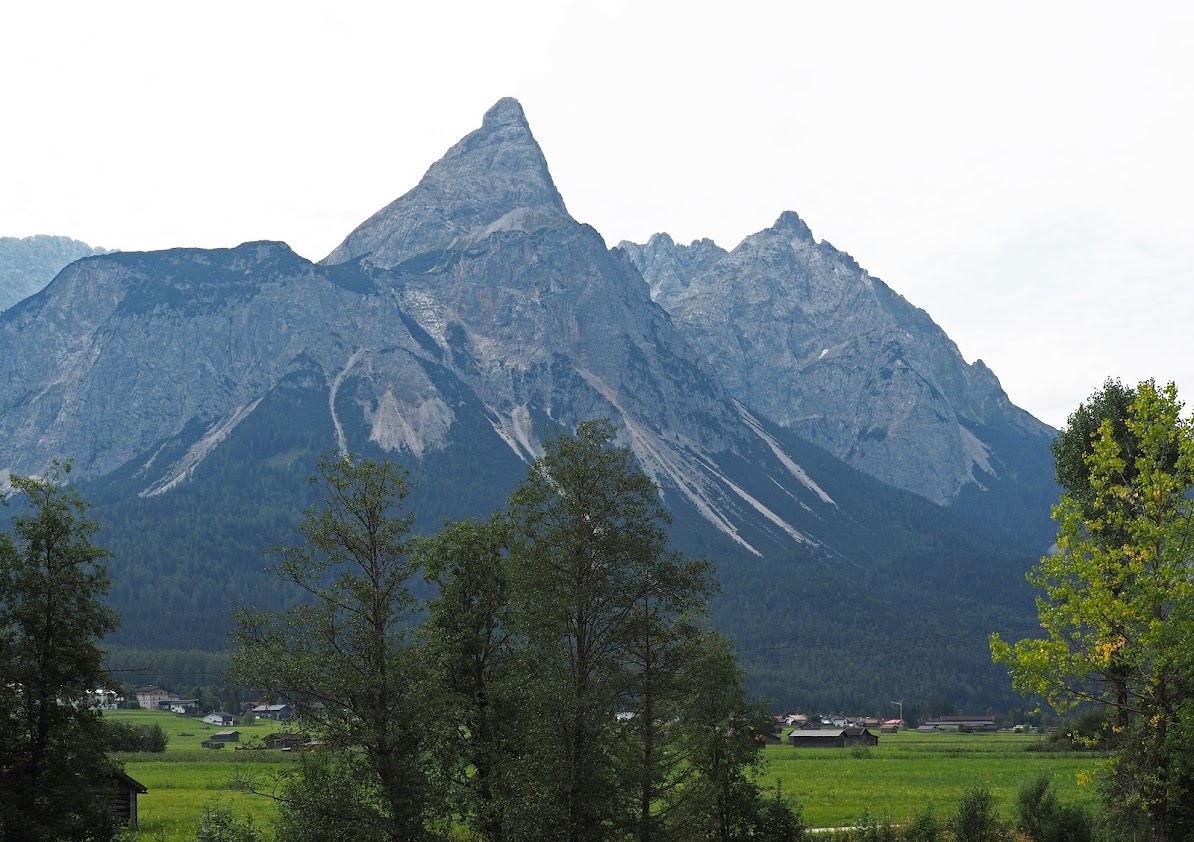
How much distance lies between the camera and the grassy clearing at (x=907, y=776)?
6450 centimetres

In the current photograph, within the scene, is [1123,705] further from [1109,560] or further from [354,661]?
[354,661]

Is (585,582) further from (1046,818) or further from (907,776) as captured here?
(907,776)

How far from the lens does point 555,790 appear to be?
112 ft

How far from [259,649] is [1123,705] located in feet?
90.4

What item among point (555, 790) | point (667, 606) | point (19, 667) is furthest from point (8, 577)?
point (667, 606)

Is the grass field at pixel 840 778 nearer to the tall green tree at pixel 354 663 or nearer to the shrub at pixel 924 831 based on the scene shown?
the tall green tree at pixel 354 663

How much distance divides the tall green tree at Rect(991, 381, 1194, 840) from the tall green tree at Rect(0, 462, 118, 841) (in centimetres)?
2925

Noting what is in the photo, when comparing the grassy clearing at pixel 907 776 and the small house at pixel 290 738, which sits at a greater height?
the small house at pixel 290 738

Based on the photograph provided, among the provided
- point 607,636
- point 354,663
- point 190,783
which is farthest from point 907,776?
Answer: point 354,663

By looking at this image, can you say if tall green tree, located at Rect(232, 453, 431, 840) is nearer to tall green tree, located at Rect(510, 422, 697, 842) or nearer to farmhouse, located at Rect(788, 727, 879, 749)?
tall green tree, located at Rect(510, 422, 697, 842)

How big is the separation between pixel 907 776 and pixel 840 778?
18.9 feet

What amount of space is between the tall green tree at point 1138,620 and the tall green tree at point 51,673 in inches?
1152

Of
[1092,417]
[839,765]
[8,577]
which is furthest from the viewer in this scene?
[839,765]

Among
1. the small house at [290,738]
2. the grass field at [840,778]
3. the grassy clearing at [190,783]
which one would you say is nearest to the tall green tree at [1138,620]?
the grass field at [840,778]
